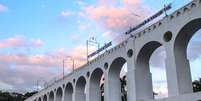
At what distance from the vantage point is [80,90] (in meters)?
44.2

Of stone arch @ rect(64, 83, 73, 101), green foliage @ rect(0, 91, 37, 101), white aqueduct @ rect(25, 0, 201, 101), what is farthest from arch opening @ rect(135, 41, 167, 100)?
green foliage @ rect(0, 91, 37, 101)

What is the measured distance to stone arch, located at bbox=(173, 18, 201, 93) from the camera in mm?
26547

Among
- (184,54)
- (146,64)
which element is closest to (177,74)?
(184,54)

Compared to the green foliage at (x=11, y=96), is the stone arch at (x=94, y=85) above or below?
below

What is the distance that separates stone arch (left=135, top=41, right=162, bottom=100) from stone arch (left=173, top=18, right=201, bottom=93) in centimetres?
392

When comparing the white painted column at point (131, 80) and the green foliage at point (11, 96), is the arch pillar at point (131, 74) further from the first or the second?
the green foliage at point (11, 96)

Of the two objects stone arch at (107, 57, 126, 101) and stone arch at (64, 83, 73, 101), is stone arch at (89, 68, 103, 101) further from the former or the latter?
stone arch at (64, 83, 73, 101)

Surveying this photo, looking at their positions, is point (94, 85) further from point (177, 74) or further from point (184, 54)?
point (177, 74)

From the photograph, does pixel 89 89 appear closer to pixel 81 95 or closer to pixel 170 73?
pixel 81 95

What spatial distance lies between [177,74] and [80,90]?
19801 mm

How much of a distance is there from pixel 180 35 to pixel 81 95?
20.7m

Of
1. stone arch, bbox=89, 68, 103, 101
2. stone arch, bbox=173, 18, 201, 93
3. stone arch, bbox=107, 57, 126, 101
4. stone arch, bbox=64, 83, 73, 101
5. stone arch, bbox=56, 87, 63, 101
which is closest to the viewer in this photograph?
stone arch, bbox=173, 18, 201, 93

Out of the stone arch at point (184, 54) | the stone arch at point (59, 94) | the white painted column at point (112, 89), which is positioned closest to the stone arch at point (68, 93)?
the stone arch at point (59, 94)

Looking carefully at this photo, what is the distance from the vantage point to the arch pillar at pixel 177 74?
2652 centimetres
